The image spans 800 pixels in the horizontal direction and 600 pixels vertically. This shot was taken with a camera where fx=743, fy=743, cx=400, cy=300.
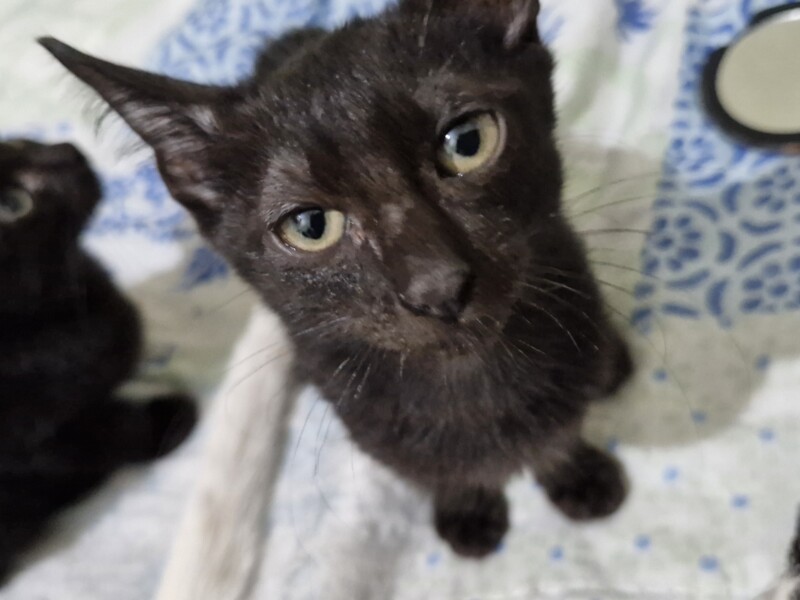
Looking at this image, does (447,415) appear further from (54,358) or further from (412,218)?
(54,358)

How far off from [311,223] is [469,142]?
148 millimetres

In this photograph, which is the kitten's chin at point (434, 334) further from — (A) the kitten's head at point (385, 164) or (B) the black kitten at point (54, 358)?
(B) the black kitten at point (54, 358)

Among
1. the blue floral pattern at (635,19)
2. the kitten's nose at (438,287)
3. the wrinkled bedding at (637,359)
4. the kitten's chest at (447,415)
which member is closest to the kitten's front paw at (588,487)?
the wrinkled bedding at (637,359)

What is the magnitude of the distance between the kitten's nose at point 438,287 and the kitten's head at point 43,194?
0.57 metres

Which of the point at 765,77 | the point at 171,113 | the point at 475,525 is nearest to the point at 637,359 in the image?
the point at 475,525

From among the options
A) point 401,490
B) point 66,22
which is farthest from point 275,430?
point 66,22

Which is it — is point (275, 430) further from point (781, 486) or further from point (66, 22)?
point (66, 22)

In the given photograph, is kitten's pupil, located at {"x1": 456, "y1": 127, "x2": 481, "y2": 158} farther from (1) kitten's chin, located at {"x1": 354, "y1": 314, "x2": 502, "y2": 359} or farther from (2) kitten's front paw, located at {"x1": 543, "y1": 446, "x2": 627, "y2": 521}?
(2) kitten's front paw, located at {"x1": 543, "y1": 446, "x2": 627, "y2": 521}

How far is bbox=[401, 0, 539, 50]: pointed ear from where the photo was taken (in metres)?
0.68

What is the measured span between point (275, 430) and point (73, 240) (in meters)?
0.36

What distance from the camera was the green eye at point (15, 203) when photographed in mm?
901

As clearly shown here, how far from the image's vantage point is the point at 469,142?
62 cm

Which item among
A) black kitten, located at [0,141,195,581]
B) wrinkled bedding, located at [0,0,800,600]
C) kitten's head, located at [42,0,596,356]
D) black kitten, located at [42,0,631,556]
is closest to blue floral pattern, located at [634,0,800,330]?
wrinkled bedding, located at [0,0,800,600]

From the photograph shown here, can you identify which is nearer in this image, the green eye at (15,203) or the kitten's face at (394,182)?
the kitten's face at (394,182)
